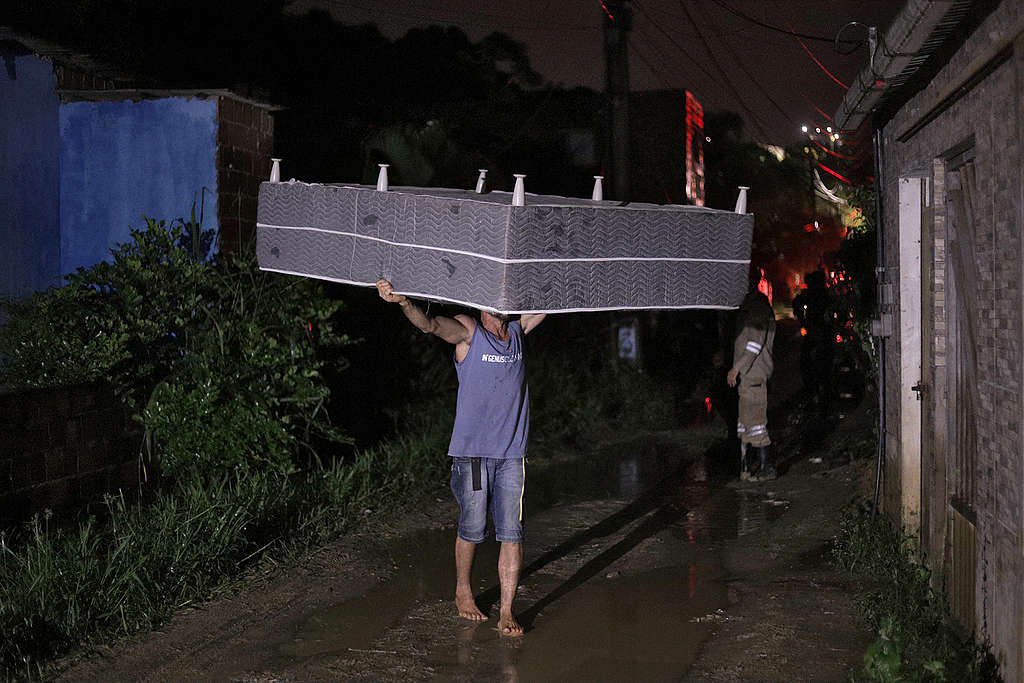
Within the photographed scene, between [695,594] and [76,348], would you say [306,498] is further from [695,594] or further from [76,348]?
[695,594]

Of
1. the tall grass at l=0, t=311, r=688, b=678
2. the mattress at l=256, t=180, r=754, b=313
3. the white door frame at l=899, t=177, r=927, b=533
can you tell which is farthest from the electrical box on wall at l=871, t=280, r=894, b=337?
the tall grass at l=0, t=311, r=688, b=678

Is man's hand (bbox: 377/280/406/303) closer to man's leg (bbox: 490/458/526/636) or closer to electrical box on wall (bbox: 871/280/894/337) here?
A: man's leg (bbox: 490/458/526/636)

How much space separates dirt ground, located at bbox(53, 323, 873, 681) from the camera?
17.5 ft

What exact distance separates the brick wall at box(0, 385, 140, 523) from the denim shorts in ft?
9.05

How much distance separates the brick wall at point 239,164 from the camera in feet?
27.4

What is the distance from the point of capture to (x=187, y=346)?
25.7 feet

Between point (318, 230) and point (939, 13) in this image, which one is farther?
point (318, 230)

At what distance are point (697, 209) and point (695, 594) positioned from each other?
8.73 ft

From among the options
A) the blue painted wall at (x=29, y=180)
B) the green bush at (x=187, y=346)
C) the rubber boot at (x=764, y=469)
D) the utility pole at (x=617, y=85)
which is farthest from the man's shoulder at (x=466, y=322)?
the utility pole at (x=617, y=85)

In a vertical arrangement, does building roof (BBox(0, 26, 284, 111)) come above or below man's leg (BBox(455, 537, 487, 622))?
above

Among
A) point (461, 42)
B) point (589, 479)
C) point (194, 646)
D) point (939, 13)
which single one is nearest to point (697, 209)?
point (939, 13)

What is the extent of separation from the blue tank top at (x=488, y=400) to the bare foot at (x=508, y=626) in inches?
34.4

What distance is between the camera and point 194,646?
558 centimetres

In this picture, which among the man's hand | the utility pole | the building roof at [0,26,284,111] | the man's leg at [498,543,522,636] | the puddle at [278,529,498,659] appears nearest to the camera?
the man's hand
